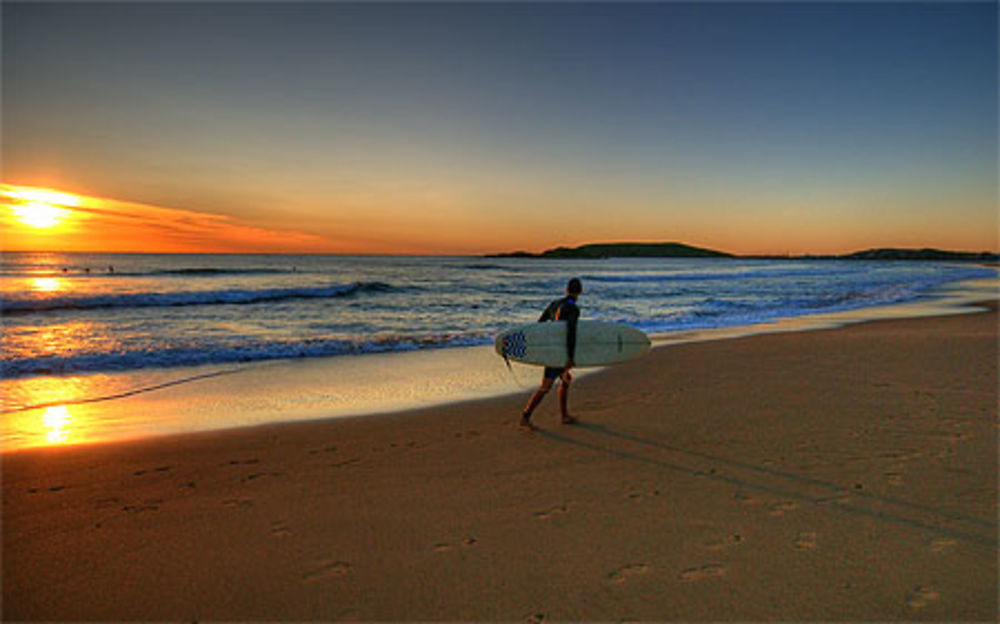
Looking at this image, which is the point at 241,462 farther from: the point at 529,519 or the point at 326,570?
the point at 529,519

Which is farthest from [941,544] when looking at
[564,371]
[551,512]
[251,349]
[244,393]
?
[251,349]

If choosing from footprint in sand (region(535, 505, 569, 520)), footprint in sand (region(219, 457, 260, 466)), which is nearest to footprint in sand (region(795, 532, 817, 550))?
footprint in sand (region(535, 505, 569, 520))

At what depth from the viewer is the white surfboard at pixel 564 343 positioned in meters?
6.52

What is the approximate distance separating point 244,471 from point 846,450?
587cm

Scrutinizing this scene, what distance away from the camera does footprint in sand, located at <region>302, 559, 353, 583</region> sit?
Answer: 318cm

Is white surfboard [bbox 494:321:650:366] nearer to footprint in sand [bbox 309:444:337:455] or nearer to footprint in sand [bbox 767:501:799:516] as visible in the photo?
footprint in sand [bbox 309:444:337:455]

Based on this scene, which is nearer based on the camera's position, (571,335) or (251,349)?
(571,335)

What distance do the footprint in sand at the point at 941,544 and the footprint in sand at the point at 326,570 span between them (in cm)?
381

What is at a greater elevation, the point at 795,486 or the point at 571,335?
the point at 571,335

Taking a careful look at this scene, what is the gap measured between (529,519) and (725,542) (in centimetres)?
136

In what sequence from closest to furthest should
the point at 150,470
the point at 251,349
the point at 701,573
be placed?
the point at 701,573 → the point at 150,470 → the point at 251,349

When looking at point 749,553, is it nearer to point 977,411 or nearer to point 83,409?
point 977,411

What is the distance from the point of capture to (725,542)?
139 inches

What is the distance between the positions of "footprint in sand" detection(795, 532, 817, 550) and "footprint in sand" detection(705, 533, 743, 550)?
0.36 metres
